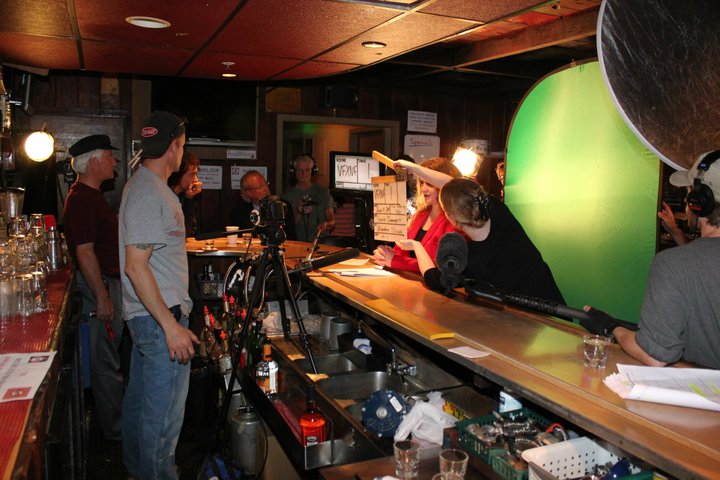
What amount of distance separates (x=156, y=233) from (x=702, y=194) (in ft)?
6.46

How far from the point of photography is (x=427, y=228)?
3.54 metres

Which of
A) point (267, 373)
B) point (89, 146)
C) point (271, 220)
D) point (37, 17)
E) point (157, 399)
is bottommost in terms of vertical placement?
point (157, 399)

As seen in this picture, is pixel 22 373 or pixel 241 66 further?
pixel 241 66

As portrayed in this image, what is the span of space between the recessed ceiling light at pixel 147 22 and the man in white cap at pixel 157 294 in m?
0.84

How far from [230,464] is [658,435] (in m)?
2.15

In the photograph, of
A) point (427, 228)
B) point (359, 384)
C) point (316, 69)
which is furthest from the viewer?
point (316, 69)

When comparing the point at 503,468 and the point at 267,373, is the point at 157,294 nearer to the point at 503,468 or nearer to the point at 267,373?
the point at 267,373

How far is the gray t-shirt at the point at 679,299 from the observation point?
Result: 1543mm

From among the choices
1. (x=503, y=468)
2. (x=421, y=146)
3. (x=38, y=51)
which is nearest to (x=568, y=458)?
(x=503, y=468)

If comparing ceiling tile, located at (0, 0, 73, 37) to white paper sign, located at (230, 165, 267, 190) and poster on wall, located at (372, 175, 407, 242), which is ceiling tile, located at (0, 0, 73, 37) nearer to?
poster on wall, located at (372, 175, 407, 242)

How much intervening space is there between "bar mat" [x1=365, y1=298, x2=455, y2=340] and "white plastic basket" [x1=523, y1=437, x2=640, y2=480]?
21.3 inches

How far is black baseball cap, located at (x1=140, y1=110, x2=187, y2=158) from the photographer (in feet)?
8.45

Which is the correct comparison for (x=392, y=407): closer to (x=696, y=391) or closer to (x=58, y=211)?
(x=696, y=391)

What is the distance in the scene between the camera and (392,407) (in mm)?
1895
